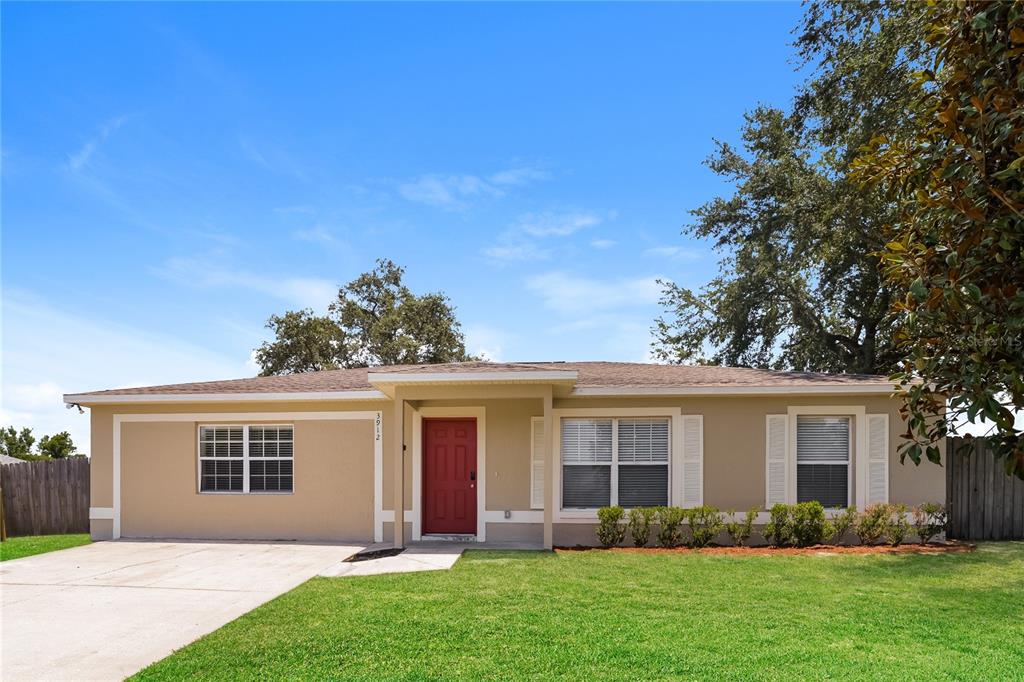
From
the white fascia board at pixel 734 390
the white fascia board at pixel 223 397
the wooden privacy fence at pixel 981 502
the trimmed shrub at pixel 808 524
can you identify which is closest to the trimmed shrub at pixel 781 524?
the trimmed shrub at pixel 808 524

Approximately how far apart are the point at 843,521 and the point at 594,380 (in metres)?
4.65

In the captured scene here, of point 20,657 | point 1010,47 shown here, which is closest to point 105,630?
point 20,657

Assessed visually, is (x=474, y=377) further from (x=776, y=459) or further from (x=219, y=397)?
(x=776, y=459)

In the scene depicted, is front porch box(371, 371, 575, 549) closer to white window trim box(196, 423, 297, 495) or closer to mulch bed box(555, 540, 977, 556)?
mulch bed box(555, 540, 977, 556)

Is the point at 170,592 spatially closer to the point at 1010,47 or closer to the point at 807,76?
the point at 1010,47

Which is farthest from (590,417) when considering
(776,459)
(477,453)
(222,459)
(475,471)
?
(222,459)

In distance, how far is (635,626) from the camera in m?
6.41

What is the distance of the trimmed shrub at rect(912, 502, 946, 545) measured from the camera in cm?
1133

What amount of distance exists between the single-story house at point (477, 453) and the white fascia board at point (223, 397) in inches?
1.0

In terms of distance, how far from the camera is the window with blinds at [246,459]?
1261 centimetres

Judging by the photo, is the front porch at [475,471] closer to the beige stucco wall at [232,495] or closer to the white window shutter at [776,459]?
the beige stucco wall at [232,495]

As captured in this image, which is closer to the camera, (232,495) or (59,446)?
(232,495)

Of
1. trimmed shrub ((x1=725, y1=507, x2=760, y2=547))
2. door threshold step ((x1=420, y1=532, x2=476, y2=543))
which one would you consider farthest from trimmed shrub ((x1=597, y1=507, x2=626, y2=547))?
door threshold step ((x1=420, y1=532, x2=476, y2=543))

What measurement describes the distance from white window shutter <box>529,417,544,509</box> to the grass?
26.8ft
